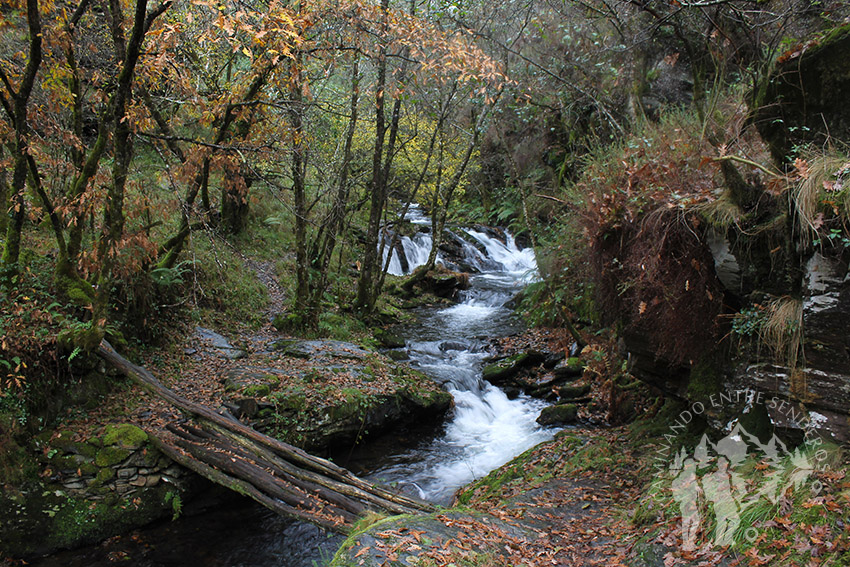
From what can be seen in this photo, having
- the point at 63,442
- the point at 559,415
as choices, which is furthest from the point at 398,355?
the point at 63,442

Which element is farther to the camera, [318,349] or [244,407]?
[318,349]

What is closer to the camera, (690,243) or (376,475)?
(690,243)

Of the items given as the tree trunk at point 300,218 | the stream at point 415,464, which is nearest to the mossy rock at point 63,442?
the stream at point 415,464

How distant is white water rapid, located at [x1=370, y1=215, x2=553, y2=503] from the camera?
748 cm

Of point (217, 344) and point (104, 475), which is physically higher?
point (217, 344)

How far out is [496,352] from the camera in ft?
38.3

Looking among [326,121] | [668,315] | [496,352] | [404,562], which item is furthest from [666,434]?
[326,121]

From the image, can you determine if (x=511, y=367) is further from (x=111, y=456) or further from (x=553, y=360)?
(x=111, y=456)

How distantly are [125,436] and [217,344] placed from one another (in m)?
3.34

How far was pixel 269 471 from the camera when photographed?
5859 millimetres

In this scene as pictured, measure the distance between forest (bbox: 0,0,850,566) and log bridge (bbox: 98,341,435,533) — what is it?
0.11 feet

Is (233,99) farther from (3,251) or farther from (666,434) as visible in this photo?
(666,434)

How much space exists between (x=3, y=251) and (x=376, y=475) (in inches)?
249

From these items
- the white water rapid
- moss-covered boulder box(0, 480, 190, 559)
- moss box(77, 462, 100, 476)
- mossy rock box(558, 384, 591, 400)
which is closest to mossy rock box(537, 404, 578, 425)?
the white water rapid
